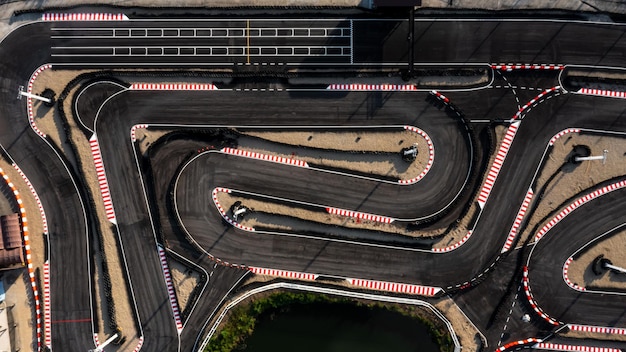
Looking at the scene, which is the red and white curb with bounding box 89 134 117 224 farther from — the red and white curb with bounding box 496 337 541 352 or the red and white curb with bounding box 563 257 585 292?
the red and white curb with bounding box 563 257 585 292

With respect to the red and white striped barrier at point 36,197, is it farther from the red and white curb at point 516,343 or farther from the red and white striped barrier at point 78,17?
the red and white curb at point 516,343

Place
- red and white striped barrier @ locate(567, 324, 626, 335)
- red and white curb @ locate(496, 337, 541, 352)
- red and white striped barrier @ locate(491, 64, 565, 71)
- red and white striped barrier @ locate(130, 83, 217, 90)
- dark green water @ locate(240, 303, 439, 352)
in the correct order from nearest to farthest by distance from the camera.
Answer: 1. red and white striped barrier @ locate(567, 324, 626, 335)
2. red and white curb @ locate(496, 337, 541, 352)
3. red and white striped barrier @ locate(491, 64, 565, 71)
4. red and white striped barrier @ locate(130, 83, 217, 90)
5. dark green water @ locate(240, 303, 439, 352)

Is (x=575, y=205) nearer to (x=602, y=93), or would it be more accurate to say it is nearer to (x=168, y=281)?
(x=602, y=93)

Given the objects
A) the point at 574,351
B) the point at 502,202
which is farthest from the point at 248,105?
the point at 574,351

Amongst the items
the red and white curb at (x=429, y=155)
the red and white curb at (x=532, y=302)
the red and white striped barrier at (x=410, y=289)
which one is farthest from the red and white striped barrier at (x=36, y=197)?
the red and white curb at (x=532, y=302)

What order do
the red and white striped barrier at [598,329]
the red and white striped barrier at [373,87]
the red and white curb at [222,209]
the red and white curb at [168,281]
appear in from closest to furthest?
1. the red and white striped barrier at [598,329]
2. the red and white striped barrier at [373,87]
3. the red and white curb at [222,209]
4. the red and white curb at [168,281]

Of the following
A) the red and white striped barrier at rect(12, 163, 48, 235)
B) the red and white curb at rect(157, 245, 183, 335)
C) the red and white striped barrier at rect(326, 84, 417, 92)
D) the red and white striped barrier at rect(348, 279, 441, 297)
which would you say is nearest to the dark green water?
the red and white striped barrier at rect(348, 279, 441, 297)
